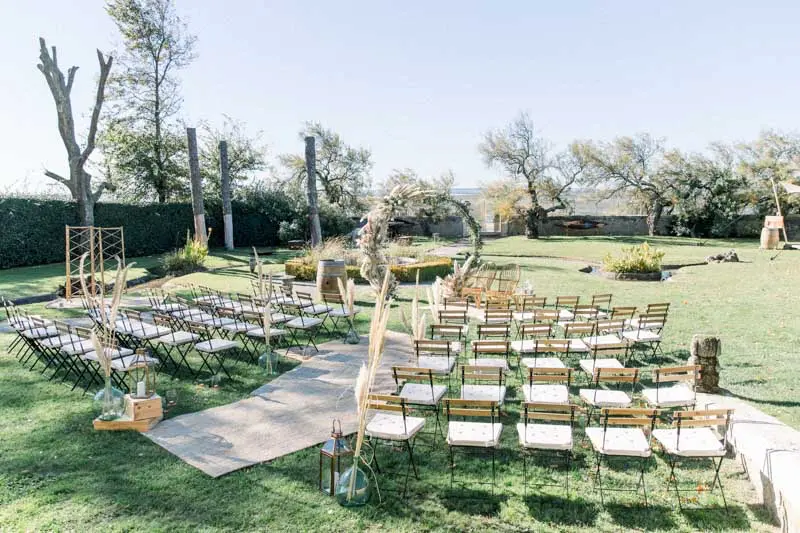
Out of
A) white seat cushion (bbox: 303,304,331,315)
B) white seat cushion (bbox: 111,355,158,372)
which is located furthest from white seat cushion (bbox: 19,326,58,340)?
white seat cushion (bbox: 303,304,331,315)

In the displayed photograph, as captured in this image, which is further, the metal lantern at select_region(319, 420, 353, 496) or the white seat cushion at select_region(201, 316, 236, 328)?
the white seat cushion at select_region(201, 316, 236, 328)

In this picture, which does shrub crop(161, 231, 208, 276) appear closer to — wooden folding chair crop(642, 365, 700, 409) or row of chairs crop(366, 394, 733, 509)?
row of chairs crop(366, 394, 733, 509)

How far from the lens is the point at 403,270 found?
1703 cm

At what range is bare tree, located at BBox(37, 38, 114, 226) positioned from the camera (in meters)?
18.5

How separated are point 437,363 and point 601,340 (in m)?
2.66

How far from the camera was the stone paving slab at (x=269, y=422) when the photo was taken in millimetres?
5238

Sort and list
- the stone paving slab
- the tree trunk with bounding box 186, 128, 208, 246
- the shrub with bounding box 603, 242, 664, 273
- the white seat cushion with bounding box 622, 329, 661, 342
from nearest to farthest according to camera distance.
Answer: the stone paving slab → the white seat cushion with bounding box 622, 329, 661, 342 → the shrub with bounding box 603, 242, 664, 273 → the tree trunk with bounding box 186, 128, 208, 246

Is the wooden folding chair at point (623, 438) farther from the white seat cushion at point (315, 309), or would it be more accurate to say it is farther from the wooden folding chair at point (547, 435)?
the white seat cushion at point (315, 309)

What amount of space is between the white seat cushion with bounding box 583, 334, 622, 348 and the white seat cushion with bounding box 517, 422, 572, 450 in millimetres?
2820

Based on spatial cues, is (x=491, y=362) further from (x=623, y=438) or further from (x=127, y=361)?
(x=127, y=361)

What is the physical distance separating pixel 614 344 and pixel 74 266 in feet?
63.0

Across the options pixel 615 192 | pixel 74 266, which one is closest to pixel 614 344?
pixel 74 266

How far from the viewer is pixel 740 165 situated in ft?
121

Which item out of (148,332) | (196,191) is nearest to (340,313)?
(148,332)
